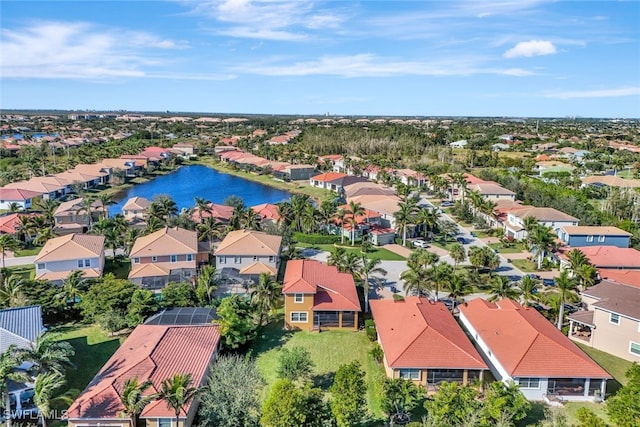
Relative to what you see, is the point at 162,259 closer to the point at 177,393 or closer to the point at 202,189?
the point at 177,393

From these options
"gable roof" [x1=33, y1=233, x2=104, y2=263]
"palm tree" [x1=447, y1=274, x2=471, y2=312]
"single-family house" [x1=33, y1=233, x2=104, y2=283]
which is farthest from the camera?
"gable roof" [x1=33, y1=233, x2=104, y2=263]

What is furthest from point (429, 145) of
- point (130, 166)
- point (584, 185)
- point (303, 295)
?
Result: point (303, 295)

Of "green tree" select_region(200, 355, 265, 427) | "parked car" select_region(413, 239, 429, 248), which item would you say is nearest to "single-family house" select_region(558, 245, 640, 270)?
"parked car" select_region(413, 239, 429, 248)

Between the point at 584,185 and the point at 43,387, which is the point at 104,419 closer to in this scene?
the point at 43,387

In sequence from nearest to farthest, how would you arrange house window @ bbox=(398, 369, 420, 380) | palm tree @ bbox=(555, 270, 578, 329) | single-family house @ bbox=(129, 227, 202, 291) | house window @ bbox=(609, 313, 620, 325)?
house window @ bbox=(398, 369, 420, 380), house window @ bbox=(609, 313, 620, 325), palm tree @ bbox=(555, 270, 578, 329), single-family house @ bbox=(129, 227, 202, 291)

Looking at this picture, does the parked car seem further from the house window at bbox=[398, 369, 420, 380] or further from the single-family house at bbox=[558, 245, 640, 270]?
the house window at bbox=[398, 369, 420, 380]

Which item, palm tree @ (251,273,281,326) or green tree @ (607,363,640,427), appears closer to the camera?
green tree @ (607,363,640,427)

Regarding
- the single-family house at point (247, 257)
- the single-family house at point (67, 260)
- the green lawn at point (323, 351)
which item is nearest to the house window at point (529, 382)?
the green lawn at point (323, 351)

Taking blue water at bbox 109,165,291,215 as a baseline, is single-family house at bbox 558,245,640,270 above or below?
above
